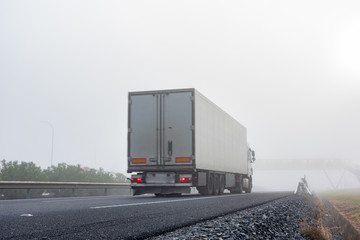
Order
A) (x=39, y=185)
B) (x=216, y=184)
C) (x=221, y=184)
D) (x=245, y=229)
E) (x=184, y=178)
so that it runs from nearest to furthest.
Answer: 1. (x=245, y=229)
2. (x=184, y=178)
3. (x=39, y=185)
4. (x=216, y=184)
5. (x=221, y=184)

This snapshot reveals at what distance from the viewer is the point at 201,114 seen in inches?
688

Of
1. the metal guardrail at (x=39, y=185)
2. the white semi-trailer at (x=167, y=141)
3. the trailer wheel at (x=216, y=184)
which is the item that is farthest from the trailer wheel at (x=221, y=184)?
the metal guardrail at (x=39, y=185)

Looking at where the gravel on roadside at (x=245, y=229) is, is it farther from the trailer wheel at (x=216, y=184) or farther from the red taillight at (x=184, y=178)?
the trailer wheel at (x=216, y=184)

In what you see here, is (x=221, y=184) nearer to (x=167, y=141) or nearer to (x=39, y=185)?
(x=167, y=141)

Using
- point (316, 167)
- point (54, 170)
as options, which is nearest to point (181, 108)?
point (54, 170)

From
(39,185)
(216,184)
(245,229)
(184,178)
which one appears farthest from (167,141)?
(245,229)

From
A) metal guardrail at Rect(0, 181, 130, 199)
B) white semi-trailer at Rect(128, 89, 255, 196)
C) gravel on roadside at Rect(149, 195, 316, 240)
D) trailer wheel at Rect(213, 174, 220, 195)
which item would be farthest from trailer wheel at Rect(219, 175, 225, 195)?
gravel on roadside at Rect(149, 195, 316, 240)

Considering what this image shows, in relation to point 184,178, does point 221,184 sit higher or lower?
lower

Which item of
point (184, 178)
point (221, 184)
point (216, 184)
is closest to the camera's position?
point (184, 178)

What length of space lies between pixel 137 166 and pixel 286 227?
1006 centimetres

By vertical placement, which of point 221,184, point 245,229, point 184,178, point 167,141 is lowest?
point 245,229

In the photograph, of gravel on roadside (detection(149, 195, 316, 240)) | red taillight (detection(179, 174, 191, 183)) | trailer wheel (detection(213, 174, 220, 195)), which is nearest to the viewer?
gravel on roadside (detection(149, 195, 316, 240))

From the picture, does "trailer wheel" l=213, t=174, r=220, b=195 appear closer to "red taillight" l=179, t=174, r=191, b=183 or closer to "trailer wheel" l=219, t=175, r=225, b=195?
"trailer wheel" l=219, t=175, r=225, b=195

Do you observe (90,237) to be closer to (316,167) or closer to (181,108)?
(181,108)
